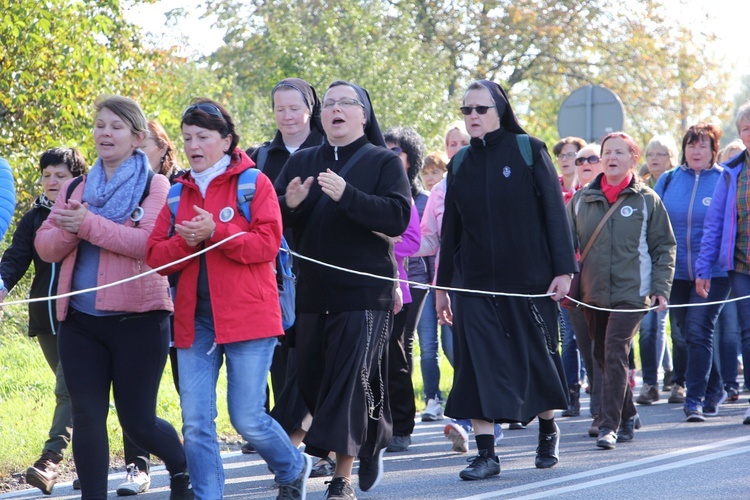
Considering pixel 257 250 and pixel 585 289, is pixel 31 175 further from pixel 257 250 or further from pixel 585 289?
pixel 257 250

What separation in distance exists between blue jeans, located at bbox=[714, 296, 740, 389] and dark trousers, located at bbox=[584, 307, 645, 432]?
1.83 metres

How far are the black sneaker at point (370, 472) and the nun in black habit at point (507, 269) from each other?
34.4 inches

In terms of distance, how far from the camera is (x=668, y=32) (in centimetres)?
3192

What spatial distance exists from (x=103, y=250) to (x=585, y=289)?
12.8ft

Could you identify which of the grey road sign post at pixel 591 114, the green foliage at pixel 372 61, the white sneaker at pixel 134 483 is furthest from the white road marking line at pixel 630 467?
the green foliage at pixel 372 61

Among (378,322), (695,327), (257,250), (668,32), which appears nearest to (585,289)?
(695,327)

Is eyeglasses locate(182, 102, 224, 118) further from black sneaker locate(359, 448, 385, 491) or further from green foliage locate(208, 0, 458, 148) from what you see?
green foliage locate(208, 0, 458, 148)

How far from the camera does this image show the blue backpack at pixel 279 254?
5.44 m

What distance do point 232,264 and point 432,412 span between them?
182 inches

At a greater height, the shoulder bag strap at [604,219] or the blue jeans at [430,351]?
the shoulder bag strap at [604,219]

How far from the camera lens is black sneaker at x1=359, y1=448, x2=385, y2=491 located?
239 inches

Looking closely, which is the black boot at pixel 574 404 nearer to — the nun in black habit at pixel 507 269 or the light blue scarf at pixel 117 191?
the nun in black habit at pixel 507 269

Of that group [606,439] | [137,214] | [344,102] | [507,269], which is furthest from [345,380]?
[606,439]

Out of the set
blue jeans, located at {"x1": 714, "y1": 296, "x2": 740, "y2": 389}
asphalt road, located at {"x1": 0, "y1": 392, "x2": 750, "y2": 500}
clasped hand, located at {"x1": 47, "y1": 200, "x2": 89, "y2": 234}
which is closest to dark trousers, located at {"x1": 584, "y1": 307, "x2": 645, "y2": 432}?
asphalt road, located at {"x1": 0, "y1": 392, "x2": 750, "y2": 500}
